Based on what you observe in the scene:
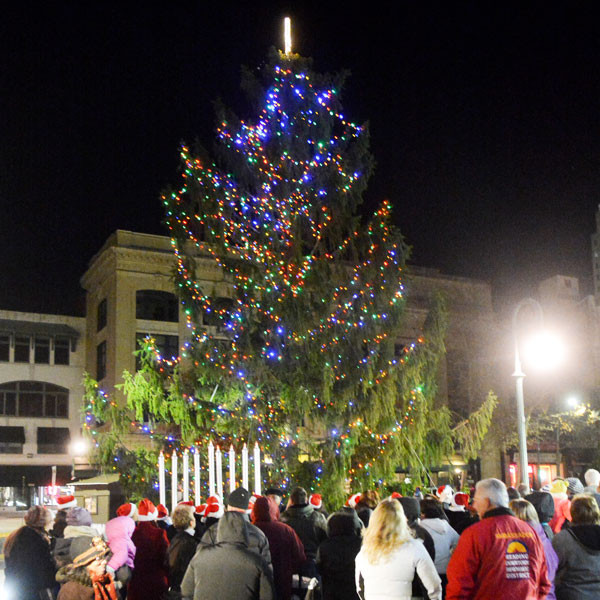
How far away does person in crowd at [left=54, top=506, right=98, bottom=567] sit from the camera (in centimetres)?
767

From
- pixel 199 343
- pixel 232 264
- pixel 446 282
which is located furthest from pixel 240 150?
pixel 446 282

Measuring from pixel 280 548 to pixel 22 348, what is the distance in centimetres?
4448

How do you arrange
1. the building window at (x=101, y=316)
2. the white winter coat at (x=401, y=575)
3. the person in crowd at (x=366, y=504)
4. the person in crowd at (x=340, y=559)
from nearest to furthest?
the white winter coat at (x=401, y=575)
the person in crowd at (x=340, y=559)
the person in crowd at (x=366, y=504)
the building window at (x=101, y=316)

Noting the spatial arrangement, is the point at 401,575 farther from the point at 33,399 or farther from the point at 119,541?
the point at 33,399

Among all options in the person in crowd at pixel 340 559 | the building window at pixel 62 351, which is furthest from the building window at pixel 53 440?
the person in crowd at pixel 340 559

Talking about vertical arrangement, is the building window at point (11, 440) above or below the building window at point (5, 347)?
below

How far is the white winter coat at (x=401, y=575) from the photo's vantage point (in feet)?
19.7

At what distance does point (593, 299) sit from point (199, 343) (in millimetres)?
56656

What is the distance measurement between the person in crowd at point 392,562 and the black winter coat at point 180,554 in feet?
9.89

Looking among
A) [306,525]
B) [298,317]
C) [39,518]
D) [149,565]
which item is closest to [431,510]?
[306,525]

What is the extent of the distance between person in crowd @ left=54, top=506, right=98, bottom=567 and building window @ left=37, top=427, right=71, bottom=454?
1687 inches

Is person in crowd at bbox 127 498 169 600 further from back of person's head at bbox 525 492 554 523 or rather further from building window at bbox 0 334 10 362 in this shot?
building window at bbox 0 334 10 362

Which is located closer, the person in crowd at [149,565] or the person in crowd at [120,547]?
the person in crowd at [120,547]

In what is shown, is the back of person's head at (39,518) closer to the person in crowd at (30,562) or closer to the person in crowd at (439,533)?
the person in crowd at (30,562)
